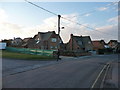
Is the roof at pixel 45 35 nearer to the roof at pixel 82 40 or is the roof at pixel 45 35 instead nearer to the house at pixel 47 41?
the house at pixel 47 41

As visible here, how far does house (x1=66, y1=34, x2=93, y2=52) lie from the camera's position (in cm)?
6688

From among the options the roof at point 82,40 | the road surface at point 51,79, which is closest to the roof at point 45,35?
the roof at point 82,40

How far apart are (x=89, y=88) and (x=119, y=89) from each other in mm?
1596

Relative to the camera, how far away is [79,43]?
226ft

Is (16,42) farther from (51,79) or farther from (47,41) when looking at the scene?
(51,79)

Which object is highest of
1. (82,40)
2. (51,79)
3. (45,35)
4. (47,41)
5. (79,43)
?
(45,35)

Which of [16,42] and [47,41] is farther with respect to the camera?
[16,42]

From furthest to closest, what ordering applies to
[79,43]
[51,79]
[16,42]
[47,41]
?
[16,42]
[79,43]
[47,41]
[51,79]

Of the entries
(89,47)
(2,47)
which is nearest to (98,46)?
(89,47)

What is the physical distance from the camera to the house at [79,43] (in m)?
66.9

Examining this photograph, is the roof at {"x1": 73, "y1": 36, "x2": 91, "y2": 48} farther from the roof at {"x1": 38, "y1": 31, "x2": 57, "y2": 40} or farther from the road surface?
the road surface

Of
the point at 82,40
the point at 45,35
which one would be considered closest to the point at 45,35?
the point at 45,35

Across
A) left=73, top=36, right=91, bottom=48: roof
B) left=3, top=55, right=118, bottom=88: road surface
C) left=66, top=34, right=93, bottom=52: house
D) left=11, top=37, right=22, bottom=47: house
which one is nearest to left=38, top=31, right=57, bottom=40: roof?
left=66, top=34, right=93, bottom=52: house

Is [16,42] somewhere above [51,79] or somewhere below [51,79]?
above
